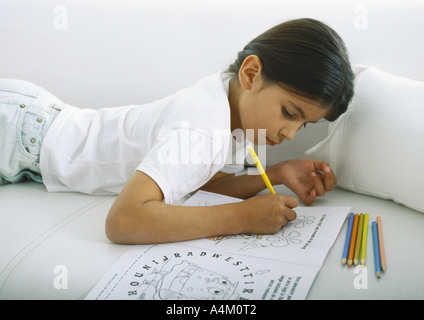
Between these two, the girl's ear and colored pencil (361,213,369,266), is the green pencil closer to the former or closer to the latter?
colored pencil (361,213,369,266)

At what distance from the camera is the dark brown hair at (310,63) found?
27.3 inches

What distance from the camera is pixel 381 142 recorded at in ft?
2.46

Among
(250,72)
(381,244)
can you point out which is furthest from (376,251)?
(250,72)

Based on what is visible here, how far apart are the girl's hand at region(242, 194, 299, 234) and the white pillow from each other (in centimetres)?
21

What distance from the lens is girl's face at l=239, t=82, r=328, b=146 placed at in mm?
715

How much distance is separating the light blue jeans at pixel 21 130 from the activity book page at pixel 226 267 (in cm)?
41

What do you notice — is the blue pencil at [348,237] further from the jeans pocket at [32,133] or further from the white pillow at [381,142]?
the jeans pocket at [32,133]
